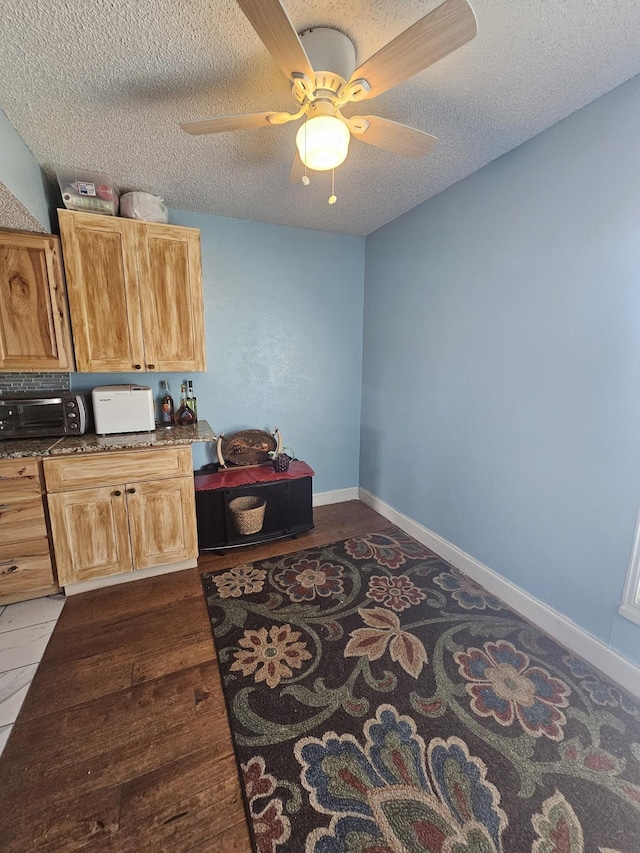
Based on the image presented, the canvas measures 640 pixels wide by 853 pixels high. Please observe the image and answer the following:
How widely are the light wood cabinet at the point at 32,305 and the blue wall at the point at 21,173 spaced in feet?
0.56

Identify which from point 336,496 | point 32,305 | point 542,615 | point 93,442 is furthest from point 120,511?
point 542,615

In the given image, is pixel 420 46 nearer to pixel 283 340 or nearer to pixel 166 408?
pixel 283 340

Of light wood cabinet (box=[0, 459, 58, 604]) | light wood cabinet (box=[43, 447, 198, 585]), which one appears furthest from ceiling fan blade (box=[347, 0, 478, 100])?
light wood cabinet (box=[0, 459, 58, 604])

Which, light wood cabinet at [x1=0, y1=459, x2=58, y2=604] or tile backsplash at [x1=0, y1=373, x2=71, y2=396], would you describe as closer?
light wood cabinet at [x1=0, y1=459, x2=58, y2=604]

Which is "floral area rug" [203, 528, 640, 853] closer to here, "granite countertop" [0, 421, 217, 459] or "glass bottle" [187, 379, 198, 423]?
"granite countertop" [0, 421, 217, 459]

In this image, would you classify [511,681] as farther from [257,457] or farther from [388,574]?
[257,457]

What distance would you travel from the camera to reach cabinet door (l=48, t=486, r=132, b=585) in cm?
205

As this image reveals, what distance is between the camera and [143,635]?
1839 millimetres

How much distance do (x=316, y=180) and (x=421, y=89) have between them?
0.84 meters

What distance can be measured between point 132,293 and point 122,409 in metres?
0.76

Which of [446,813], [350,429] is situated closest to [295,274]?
[350,429]

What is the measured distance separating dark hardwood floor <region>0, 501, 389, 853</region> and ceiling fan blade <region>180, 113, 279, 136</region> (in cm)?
230

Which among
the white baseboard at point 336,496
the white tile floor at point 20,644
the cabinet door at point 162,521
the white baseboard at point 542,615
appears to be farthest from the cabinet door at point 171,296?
the white baseboard at point 542,615

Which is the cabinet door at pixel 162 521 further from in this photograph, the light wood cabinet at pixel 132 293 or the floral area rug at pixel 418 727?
the light wood cabinet at pixel 132 293
